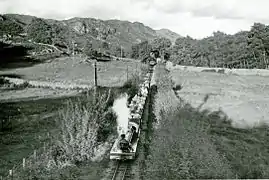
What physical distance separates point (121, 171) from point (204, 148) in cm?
781

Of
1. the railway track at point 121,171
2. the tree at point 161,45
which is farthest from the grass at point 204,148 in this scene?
the tree at point 161,45

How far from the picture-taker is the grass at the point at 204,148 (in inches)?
752

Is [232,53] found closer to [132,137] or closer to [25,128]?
[25,128]

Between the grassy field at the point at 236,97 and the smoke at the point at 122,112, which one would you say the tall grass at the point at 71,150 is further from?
the grassy field at the point at 236,97

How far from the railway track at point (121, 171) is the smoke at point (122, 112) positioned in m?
6.06

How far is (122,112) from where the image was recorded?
36.7 metres

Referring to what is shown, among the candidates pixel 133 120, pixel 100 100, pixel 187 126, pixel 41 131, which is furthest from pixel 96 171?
pixel 187 126

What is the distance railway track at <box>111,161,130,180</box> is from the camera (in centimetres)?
1754

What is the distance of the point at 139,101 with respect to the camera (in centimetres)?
3662

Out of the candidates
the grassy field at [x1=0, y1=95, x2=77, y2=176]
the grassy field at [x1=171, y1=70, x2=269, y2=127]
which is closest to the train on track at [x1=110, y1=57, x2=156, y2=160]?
the grassy field at [x1=0, y1=95, x2=77, y2=176]

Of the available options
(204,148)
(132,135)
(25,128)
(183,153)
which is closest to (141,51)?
(25,128)

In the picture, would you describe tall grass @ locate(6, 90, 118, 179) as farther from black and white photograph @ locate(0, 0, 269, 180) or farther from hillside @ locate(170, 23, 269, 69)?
hillside @ locate(170, 23, 269, 69)

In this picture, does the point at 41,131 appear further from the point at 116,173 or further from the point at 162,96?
the point at 162,96

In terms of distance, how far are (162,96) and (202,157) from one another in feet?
87.2
